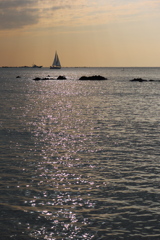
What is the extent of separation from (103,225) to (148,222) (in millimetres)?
1641

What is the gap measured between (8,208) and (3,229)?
6.59 feet

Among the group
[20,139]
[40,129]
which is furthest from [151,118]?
[20,139]

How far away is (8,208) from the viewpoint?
14.4 meters

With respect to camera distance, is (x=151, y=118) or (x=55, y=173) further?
(x=151, y=118)

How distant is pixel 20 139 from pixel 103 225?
18230 millimetres

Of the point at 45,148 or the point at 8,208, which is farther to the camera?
the point at 45,148

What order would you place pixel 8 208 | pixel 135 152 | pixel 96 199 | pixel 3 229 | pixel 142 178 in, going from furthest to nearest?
1. pixel 135 152
2. pixel 142 178
3. pixel 96 199
4. pixel 8 208
5. pixel 3 229

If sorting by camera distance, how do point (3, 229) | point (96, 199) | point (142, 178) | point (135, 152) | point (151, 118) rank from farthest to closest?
point (151, 118) → point (135, 152) → point (142, 178) → point (96, 199) → point (3, 229)

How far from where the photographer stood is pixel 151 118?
45.4 meters

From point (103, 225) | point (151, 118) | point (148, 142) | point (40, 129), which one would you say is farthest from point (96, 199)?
point (151, 118)

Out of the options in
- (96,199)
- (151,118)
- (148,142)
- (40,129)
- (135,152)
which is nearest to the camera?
(96,199)

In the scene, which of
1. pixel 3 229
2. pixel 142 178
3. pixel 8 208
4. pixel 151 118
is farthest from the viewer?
pixel 151 118

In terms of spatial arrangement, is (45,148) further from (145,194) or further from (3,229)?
(3,229)

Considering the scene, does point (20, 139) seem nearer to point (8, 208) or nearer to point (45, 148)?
point (45, 148)
